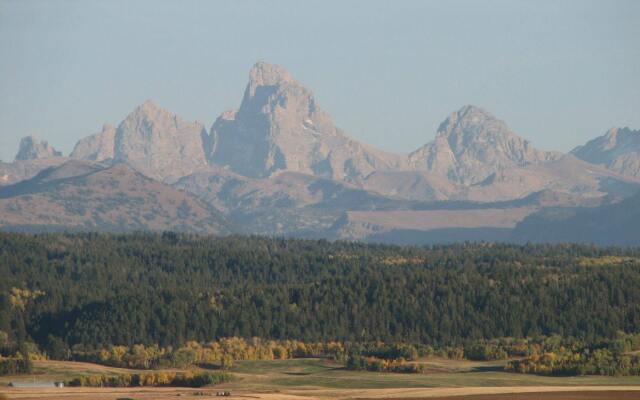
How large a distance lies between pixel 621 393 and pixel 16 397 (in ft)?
230

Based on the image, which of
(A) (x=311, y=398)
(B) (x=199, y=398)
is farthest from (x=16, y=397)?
(A) (x=311, y=398)

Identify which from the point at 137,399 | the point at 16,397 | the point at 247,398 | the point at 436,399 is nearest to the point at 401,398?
the point at 436,399

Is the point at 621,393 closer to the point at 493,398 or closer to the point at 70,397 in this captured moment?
the point at 493,398

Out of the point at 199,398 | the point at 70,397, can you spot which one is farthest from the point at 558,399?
the point at 70,397

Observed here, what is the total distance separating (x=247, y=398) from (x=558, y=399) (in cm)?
3528

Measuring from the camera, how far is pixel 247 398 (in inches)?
7687

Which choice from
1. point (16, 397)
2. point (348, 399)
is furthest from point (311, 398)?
point (16, 397)

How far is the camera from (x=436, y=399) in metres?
196

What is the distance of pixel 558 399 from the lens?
19125cm

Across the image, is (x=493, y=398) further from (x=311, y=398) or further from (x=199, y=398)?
(x=199, y=398)

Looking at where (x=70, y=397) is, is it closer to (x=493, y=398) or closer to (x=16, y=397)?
(x=16, y=397)

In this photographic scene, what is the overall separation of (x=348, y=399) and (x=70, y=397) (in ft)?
106

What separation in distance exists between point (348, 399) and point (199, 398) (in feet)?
56.4

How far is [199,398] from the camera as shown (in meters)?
194
